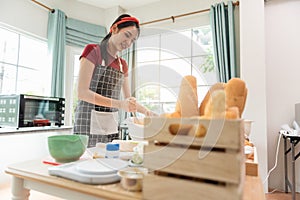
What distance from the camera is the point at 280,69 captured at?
2398mm

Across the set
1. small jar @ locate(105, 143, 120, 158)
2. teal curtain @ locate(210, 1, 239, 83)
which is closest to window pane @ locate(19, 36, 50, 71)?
teal curtain @ locate(210, 1, 239, 83)

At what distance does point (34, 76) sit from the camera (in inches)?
113

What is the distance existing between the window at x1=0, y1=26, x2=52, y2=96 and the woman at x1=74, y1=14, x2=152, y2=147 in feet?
6.07

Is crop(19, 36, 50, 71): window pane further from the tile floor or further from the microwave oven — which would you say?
the tile floor

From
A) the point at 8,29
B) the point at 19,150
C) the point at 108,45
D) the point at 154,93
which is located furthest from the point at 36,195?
the point at 8,29

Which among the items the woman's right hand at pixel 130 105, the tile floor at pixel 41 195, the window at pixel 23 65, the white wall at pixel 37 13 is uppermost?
the white wall at pixel 37 13

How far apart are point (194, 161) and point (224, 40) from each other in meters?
2.42

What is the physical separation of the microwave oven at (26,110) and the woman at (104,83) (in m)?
1.18

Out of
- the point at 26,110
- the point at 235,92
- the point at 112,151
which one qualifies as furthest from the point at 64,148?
the point at 26,110

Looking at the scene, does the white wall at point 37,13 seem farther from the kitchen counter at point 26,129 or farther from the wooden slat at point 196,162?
the wooden slat at point 196,162

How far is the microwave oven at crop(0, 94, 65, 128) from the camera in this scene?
2088mm

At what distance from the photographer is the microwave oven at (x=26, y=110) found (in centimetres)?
209

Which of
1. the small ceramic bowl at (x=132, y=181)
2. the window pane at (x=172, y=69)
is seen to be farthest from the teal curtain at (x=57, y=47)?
the small ceramic bowl at (x=132, y=181)

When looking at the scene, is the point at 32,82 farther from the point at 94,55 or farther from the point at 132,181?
the point at 132,181
